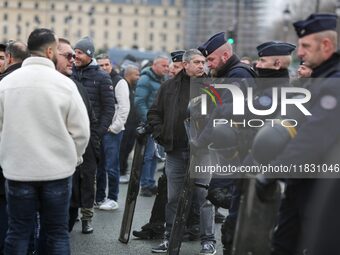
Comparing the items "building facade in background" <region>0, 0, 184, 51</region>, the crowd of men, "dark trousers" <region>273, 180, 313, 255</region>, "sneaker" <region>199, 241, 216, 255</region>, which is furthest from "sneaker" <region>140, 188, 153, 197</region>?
"building facade in background" <region>0, 0, 184, 51</region>

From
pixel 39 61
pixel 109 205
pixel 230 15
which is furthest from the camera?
pixel 230 15

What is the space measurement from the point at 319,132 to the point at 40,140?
1973 mm

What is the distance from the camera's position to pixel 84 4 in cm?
15700

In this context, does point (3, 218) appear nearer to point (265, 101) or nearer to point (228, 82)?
point (228, 82)

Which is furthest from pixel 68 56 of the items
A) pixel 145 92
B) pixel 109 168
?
pixel 145 92

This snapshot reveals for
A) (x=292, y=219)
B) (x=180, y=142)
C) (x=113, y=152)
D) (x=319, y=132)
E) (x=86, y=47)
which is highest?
(x=319, y=132)

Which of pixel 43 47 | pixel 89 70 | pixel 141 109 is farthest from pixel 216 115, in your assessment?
pixel 141 109

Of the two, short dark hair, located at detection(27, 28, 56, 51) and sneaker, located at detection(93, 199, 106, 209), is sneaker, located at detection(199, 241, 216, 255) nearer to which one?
sneaker, located at detection(93, 199, 106, 209)

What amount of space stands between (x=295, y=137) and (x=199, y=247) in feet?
11.8

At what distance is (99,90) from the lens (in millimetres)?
8180

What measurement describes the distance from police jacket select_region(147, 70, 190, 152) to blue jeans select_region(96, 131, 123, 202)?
8.40ft

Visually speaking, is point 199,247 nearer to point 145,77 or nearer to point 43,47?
point 43,47

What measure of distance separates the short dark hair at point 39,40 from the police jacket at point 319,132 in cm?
198

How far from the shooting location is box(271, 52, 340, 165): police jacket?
408 centimetres
